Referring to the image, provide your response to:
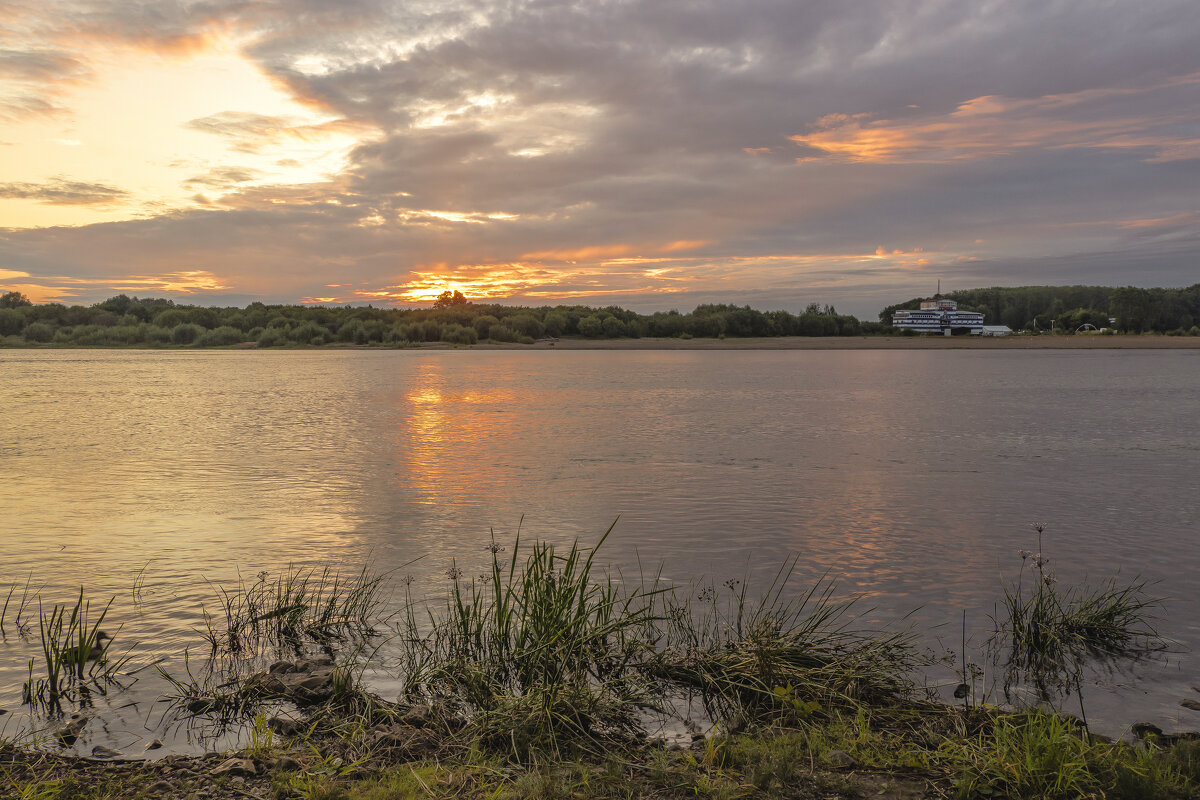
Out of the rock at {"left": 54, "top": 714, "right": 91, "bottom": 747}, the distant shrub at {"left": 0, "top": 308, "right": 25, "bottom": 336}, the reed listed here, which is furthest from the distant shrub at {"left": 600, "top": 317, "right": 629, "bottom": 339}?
the rock at {"left": 54, "top": 714, "right": 91, "bottom": 747}

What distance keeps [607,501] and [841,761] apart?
930 centimetres

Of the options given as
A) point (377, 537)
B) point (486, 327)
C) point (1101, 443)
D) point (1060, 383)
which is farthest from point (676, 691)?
point (486, 327)

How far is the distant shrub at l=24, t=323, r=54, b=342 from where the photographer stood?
140 metres

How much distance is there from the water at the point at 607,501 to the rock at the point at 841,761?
2248 millimetres

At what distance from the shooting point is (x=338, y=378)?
56.4 metres

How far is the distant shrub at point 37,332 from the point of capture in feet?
460

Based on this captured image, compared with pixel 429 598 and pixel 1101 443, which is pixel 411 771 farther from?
pixel 1101 443

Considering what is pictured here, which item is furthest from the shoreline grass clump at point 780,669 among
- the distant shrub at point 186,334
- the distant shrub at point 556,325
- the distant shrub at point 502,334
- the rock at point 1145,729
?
the distant shrub at point 186,334

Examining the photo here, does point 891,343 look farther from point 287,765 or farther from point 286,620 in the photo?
point 287,765

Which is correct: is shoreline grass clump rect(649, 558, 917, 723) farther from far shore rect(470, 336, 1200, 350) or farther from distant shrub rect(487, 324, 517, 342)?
distant shrub rect(487, 324, 517, 342)

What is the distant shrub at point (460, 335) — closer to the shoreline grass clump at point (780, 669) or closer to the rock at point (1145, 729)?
the shoreline grass clump at point (780, 669)

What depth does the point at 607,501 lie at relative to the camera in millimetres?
13766

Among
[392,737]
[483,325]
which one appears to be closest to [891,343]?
[483,325]

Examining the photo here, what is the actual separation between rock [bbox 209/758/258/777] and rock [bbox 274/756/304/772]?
0.39 ft
